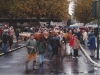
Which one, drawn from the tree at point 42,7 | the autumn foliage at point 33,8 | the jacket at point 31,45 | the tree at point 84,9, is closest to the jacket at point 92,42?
the jacket at point 31,45

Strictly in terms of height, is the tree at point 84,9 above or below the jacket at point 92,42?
above

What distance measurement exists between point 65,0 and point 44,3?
7.28 meters

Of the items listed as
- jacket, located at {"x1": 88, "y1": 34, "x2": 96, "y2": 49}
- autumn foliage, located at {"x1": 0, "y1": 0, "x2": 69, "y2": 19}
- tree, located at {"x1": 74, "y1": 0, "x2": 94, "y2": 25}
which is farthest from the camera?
tree, located at {"x1": 74, "y1": 0, "x2": 94, "y2": 25}

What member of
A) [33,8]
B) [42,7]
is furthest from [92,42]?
[42,7]

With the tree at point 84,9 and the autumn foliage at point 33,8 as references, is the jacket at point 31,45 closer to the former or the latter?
the autumn foliage at point 33,8

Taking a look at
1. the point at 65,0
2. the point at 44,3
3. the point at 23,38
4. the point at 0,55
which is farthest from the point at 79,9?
the point at 0,55

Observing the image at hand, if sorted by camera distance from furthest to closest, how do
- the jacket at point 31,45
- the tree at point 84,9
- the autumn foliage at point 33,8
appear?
the tree at point 84,9 → the autumn foliage at point 33,8 → the jacket at point 31,45

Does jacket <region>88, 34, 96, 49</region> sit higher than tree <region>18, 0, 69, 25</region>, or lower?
lower

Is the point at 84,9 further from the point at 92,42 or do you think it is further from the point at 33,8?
the point at 92,42

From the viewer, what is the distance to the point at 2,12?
65.4 metres

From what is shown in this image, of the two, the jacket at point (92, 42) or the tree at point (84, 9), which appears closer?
the jacket at point (92, 42)

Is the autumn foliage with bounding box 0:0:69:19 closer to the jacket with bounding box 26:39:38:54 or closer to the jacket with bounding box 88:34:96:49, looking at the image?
the jacket with bounding box 88:34:96:49

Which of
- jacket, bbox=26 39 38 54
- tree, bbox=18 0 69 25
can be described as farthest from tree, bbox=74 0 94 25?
jacket, bbox=26 39 38 54

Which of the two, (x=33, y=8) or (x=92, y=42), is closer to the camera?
(x=92, y=42)
